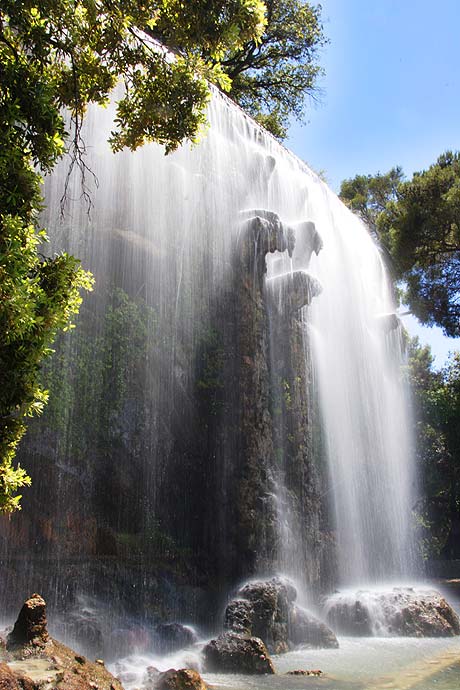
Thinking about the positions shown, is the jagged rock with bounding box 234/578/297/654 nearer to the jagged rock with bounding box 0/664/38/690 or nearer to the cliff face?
the cliff face

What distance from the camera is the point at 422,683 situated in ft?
27.1

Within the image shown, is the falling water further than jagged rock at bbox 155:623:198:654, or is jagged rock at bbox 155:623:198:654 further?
the falling water

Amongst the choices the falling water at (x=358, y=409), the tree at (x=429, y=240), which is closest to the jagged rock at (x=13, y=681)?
the falling water at (x=358, y=409)

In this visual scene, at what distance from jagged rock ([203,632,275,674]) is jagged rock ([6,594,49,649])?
3.80 m

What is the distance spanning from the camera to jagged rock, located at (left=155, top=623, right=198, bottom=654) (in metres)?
10.6

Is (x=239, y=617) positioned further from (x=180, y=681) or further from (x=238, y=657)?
(x=180, y=681)

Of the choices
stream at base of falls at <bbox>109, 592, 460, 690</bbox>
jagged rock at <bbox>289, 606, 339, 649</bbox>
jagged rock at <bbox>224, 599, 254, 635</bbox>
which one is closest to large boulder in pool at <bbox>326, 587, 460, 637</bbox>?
stream at base of falls at <bbox>109, 592, 460, 690</bbox>

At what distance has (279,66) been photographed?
86.2 feet

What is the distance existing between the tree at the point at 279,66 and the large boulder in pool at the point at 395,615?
1857 centimetres

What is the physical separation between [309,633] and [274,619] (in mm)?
744

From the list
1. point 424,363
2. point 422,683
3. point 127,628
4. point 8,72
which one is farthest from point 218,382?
point 424,363

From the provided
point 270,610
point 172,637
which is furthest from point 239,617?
point 172,637

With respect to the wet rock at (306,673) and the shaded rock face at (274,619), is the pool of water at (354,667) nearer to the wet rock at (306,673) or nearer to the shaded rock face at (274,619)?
the wet rock at (306,673)

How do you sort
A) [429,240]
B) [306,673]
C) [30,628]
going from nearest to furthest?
[30,628]
[306,673]
[429,240]
